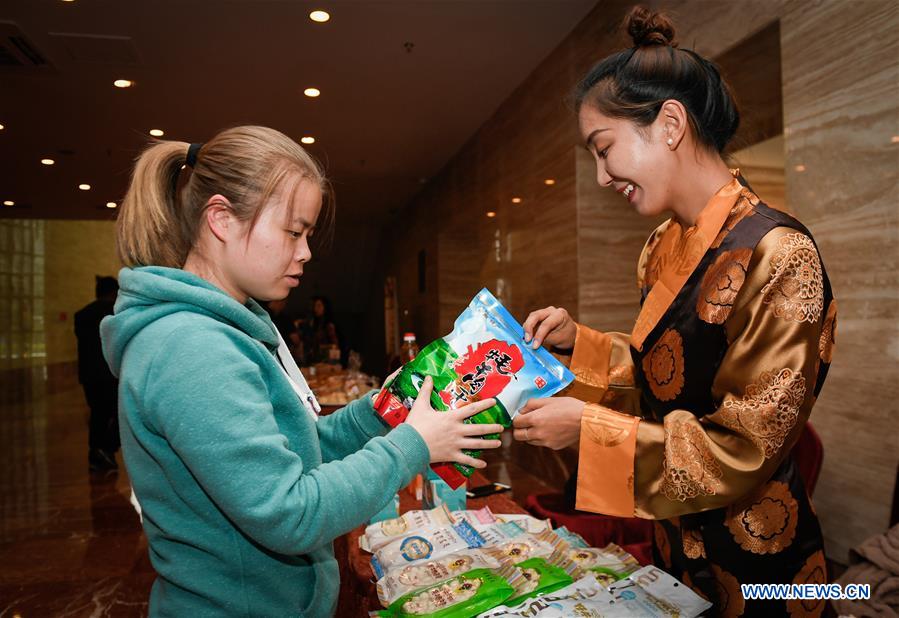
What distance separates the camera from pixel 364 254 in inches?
598

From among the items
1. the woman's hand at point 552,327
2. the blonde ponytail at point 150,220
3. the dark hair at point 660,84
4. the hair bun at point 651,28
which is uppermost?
the hair bun at point 651,28

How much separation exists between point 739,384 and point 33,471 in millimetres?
5930

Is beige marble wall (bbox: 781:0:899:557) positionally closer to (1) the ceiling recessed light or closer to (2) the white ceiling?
(2) the white ceiling

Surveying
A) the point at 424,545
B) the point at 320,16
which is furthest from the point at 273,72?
the point at 424,545

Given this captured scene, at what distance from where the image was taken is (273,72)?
515 centimetres

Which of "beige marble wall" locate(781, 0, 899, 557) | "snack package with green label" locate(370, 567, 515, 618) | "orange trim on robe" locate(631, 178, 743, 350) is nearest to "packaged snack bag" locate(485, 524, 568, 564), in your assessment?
"snack package with green label" locate(370, 567, 515, 618)

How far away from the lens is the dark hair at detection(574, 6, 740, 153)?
3.87 feet

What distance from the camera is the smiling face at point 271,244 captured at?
0.99 metres

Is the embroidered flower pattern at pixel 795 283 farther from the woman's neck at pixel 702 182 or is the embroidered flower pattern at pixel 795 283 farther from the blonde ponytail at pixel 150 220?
the blonde ponytail at pixel 150 220

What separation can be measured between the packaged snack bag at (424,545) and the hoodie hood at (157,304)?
61 cm

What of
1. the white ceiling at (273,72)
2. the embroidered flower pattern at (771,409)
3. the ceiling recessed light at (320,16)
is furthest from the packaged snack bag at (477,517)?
the ceiling recessed light at (320,16)

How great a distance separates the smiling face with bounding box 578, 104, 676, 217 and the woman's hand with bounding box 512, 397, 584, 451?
0.45 meters

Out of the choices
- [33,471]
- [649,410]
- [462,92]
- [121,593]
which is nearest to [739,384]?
[649,410]

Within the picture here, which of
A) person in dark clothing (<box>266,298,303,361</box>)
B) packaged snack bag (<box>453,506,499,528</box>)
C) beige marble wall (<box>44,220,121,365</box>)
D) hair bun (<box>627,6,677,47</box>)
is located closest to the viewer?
hair bun (<box>627,6,677,47</box>)
